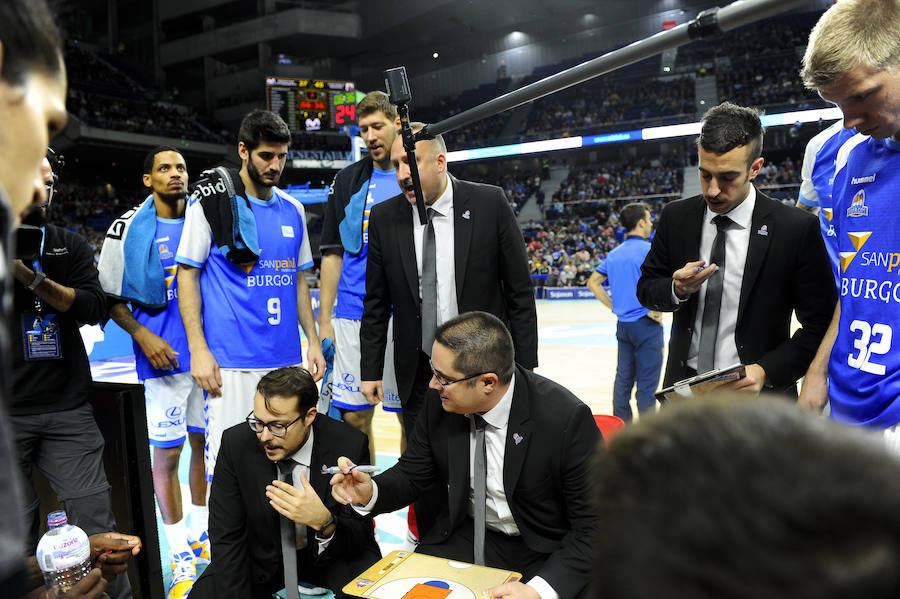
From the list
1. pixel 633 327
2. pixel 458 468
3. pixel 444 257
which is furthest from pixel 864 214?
pixel 633 327

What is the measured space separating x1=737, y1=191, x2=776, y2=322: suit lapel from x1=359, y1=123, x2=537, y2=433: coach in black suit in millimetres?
887

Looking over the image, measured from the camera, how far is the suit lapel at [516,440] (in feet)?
7.92

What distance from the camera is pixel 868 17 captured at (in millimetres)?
1548

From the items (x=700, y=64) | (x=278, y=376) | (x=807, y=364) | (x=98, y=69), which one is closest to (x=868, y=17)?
(x=807, y=364)

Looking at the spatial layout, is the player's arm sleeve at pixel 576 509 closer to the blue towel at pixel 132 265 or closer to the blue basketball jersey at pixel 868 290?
the blue basketball jersey at pixel 868 290

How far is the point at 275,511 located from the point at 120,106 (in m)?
27.6

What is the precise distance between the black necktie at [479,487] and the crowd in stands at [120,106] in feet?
81.9

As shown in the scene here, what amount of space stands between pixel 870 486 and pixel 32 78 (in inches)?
33.1

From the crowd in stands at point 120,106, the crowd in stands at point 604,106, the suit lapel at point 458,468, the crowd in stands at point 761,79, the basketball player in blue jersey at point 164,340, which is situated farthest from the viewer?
the crowd in stands at point 120,106

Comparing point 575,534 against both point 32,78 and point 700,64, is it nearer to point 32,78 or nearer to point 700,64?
point 32,78

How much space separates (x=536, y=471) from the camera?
2.41 metres

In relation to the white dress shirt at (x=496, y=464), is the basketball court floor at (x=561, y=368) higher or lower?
lower

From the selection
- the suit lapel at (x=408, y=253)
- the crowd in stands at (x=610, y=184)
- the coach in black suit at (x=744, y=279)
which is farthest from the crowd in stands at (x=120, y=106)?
the coach in black suit at (x=744, y=279)

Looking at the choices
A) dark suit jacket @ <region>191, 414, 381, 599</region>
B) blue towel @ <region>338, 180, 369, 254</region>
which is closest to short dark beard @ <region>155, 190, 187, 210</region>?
blue towel @ <region>338, 180, 369, 254</region>
